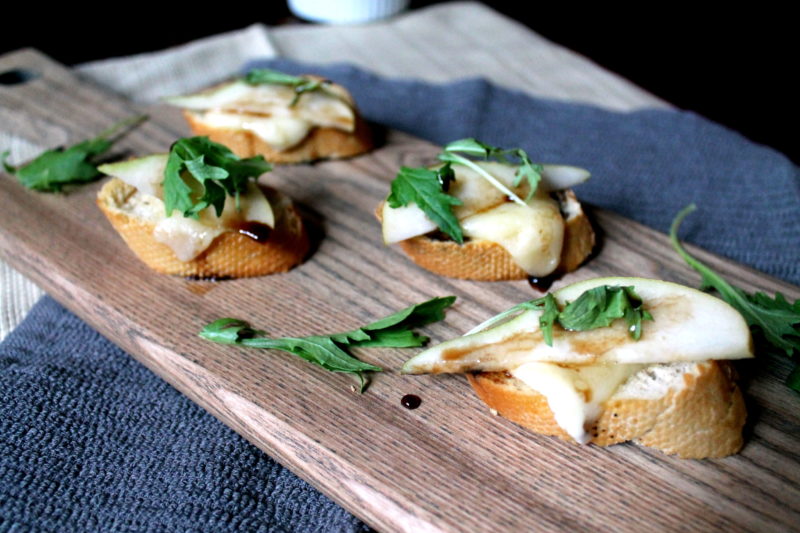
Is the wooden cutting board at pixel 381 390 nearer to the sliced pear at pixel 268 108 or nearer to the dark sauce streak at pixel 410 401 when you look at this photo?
the dark sauce streak at pixel 410 401

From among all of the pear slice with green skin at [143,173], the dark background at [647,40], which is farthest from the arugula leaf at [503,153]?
the dark background at [647,40]

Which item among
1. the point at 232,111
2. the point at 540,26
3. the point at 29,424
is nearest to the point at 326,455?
the point at 29,424

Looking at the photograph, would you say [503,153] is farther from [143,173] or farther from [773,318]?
[143,173]

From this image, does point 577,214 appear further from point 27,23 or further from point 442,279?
point 27,23

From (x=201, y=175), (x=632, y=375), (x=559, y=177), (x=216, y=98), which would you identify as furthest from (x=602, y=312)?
(x=216, y=98)

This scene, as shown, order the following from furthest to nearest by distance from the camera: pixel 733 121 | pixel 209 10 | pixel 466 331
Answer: pixel 209 10
pixel 733 121
pixel 466 331
